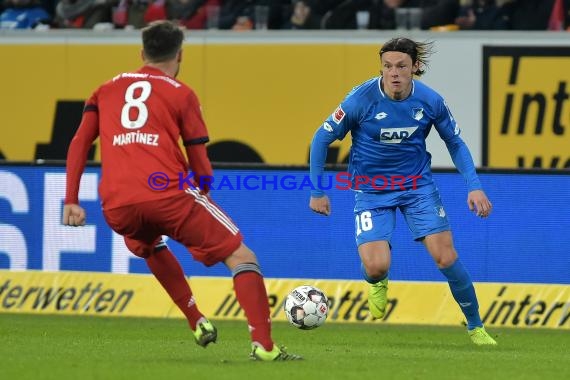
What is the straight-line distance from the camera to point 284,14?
61.4 feet

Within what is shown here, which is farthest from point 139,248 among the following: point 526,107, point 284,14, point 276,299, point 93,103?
point 284,14

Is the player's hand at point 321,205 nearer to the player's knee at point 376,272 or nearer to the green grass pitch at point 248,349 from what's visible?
the player's knee at point 376,272

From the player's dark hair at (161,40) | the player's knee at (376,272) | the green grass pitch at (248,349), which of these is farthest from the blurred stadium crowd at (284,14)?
the player's dark hair at (161,40)

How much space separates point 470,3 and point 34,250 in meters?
7.00

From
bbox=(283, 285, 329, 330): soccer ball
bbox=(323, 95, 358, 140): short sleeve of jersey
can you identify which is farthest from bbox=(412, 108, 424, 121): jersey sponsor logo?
bbox=(283, 285, 329, 330): soccer ball

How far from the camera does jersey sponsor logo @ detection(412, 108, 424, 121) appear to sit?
1061cm

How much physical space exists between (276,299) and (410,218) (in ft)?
9.67

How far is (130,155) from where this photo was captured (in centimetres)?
816

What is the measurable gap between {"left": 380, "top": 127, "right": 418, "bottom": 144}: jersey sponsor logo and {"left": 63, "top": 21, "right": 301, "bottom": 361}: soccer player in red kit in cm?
274

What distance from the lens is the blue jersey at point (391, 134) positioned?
34.8ft

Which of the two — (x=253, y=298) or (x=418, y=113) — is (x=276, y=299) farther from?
(x=253, y=298)

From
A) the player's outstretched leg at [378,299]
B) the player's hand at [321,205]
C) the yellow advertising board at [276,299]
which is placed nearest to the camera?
the player's hand at [321,205]

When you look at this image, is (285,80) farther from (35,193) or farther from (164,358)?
(164,358)

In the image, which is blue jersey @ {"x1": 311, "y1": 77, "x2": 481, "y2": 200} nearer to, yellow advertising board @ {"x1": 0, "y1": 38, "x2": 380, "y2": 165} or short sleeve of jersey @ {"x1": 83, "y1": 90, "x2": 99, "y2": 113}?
short sleeve of jersey @ {"x1": 83, "y1": 90, "x2": 99, "y2": 113}
